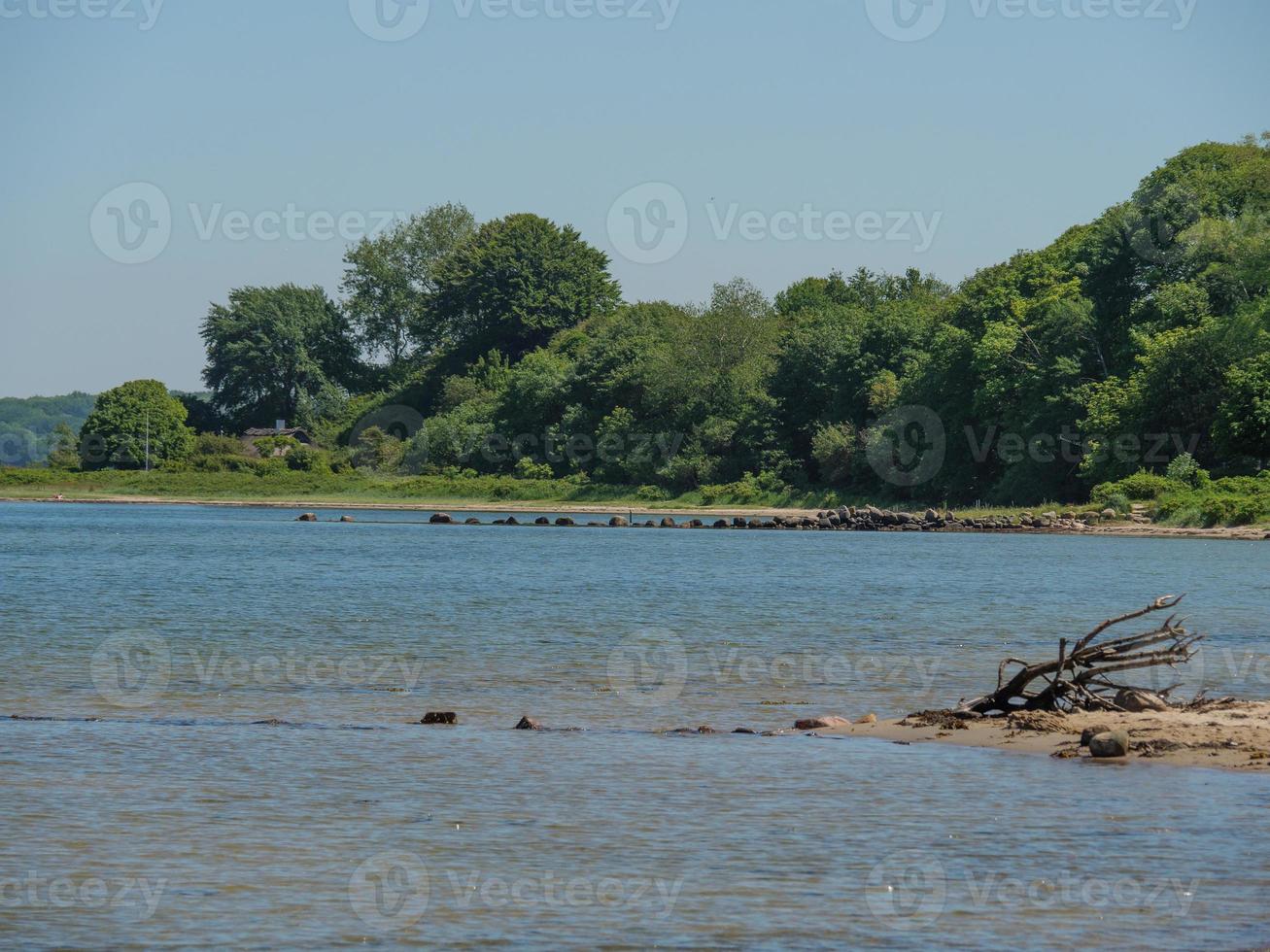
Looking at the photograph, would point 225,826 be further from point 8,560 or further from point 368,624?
point 8,560

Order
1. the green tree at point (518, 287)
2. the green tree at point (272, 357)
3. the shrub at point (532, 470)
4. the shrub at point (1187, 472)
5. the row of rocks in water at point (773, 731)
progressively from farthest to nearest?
the green tree at point (272, 357) → the green tree at point (518, 287) → the shrub at point (532, 470) → the shrub at point (1187, 472) → the row of rocks in water at point (773, 731)

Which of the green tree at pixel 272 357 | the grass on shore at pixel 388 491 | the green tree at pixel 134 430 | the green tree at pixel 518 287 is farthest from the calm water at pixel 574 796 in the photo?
the green tree at pixel 272 357

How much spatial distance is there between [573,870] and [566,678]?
10762mm

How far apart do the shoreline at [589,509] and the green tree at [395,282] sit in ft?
107

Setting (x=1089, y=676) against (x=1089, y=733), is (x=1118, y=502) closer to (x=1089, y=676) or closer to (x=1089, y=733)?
(x=1089, y=676)

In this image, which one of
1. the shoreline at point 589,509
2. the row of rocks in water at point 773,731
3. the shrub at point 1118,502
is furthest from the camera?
the shrub at point 1118,502

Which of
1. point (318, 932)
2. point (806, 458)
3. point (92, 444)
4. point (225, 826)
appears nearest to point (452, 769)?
point (225, 826)

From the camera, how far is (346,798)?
13.5 meters

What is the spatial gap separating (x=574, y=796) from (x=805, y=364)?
271ft

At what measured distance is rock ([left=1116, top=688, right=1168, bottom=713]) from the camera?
1669cm

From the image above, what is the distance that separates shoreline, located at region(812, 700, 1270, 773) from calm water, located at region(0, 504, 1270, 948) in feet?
2.01

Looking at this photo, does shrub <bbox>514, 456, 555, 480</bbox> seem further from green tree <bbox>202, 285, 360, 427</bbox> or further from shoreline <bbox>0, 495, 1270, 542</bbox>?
green tree <bbox>202, 285, 360, 427</bbox>

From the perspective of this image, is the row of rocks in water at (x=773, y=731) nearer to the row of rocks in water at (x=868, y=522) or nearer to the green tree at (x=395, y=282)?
the row of rocks in water at (x=868, y=522)

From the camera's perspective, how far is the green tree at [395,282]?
140875 mm
